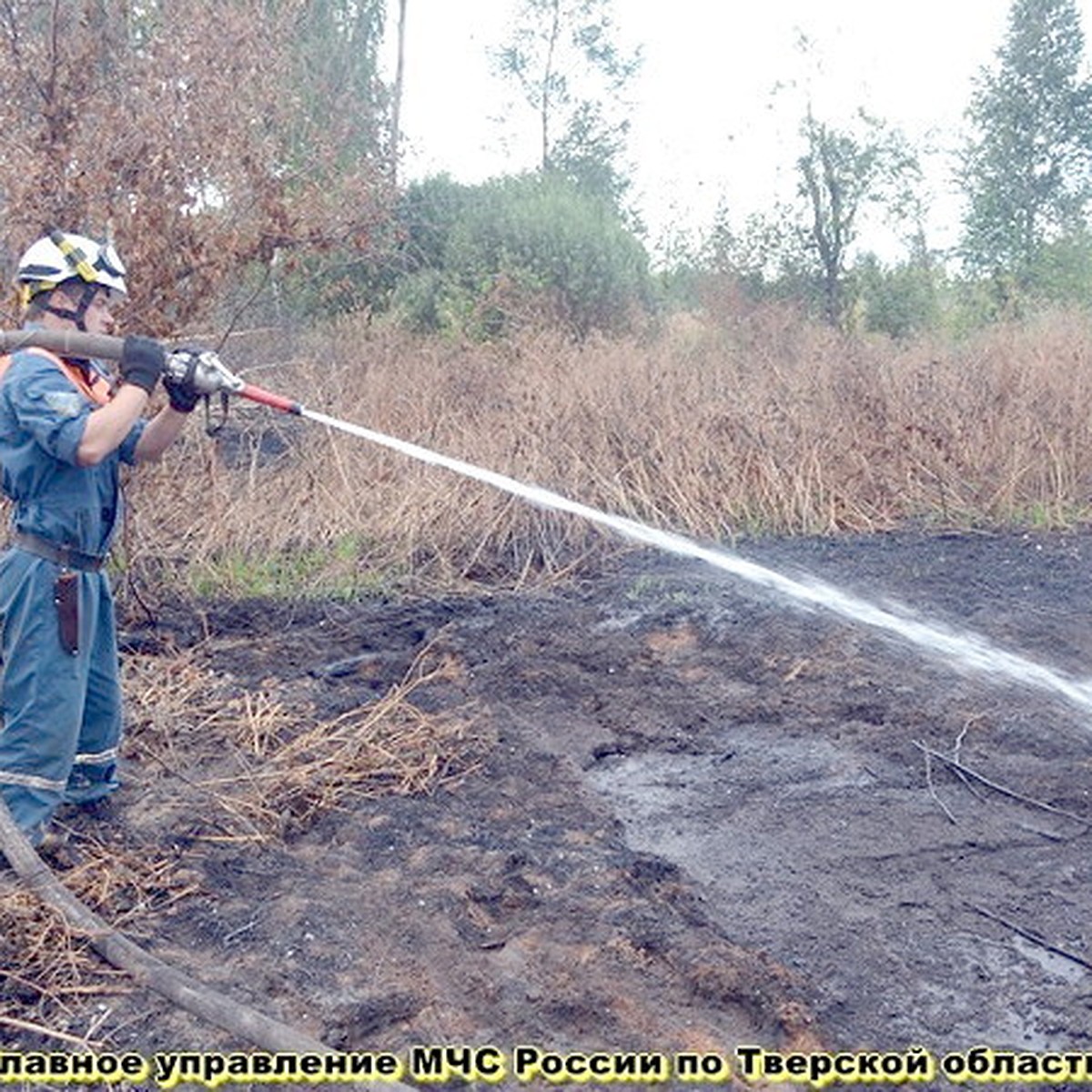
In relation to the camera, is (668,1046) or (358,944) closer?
(668,1046)

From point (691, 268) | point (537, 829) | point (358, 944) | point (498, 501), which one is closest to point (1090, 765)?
point (537, 829)

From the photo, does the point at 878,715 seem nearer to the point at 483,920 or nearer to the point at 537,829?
the point at 537,829

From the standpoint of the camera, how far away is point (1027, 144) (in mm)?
22250

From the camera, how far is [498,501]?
8.76 m

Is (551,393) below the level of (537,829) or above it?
above

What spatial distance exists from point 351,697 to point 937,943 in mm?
3028

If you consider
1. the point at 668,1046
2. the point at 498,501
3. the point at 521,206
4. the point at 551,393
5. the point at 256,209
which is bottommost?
the point at 668,1046

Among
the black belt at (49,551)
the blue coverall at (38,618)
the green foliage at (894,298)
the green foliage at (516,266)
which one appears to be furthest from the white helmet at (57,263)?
the green foliage at (894,298)

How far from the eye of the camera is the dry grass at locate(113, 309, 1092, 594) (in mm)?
8398

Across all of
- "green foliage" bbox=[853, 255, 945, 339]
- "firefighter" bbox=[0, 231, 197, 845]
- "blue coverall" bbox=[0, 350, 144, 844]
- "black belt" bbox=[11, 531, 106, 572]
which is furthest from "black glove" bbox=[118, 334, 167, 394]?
"green foliage" bbox=[853, 255, 945, 339]

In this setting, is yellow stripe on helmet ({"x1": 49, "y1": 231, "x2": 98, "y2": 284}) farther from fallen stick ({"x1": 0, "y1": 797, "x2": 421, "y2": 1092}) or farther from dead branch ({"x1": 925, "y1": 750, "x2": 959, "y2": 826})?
dead branch ({"x1": 925, "y1": 750, "x2": 959, "y2": 826})

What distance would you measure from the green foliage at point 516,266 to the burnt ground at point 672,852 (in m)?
9.07

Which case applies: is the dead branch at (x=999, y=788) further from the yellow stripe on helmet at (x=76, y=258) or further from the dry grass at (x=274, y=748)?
the yellow stripe on helmet at (x=76, y=258)

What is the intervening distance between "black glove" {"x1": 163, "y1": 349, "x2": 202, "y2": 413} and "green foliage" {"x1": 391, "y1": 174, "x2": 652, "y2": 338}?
11064 mm
